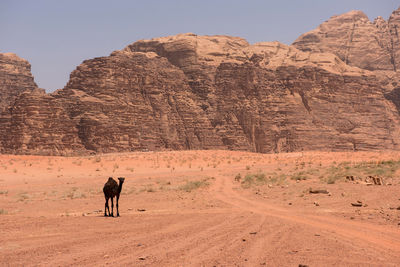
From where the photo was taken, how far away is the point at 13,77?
A: 10688 centimetres

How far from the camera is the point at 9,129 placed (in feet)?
224

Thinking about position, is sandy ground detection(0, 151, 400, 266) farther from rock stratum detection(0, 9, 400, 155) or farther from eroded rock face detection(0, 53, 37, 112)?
eroded rock face detection(0, 53, 37, 112)

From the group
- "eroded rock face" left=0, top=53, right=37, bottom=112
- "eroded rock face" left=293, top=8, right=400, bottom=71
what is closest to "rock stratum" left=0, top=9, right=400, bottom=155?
"eroded rock face" left=0, top=53, right=37, bottom=112

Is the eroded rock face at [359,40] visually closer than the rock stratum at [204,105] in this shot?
No

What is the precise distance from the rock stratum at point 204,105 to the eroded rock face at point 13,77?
6.54 ft

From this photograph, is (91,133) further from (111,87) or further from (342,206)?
(342,206)

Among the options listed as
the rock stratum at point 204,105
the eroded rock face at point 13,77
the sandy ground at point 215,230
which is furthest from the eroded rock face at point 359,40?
the sandy ground at point 215,230

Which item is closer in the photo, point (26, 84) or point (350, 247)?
point (350, 247)

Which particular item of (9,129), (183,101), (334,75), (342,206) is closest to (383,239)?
(342,206)

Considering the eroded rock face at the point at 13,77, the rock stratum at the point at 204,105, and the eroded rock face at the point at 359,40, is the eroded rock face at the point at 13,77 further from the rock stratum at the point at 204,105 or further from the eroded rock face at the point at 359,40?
the eroded rock face at the point at 359,40

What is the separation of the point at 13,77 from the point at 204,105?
56561mm

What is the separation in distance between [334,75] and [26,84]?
266 ft

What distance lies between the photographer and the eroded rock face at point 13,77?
104387mm

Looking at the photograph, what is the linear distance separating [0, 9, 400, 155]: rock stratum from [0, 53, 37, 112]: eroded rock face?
1992 mm
